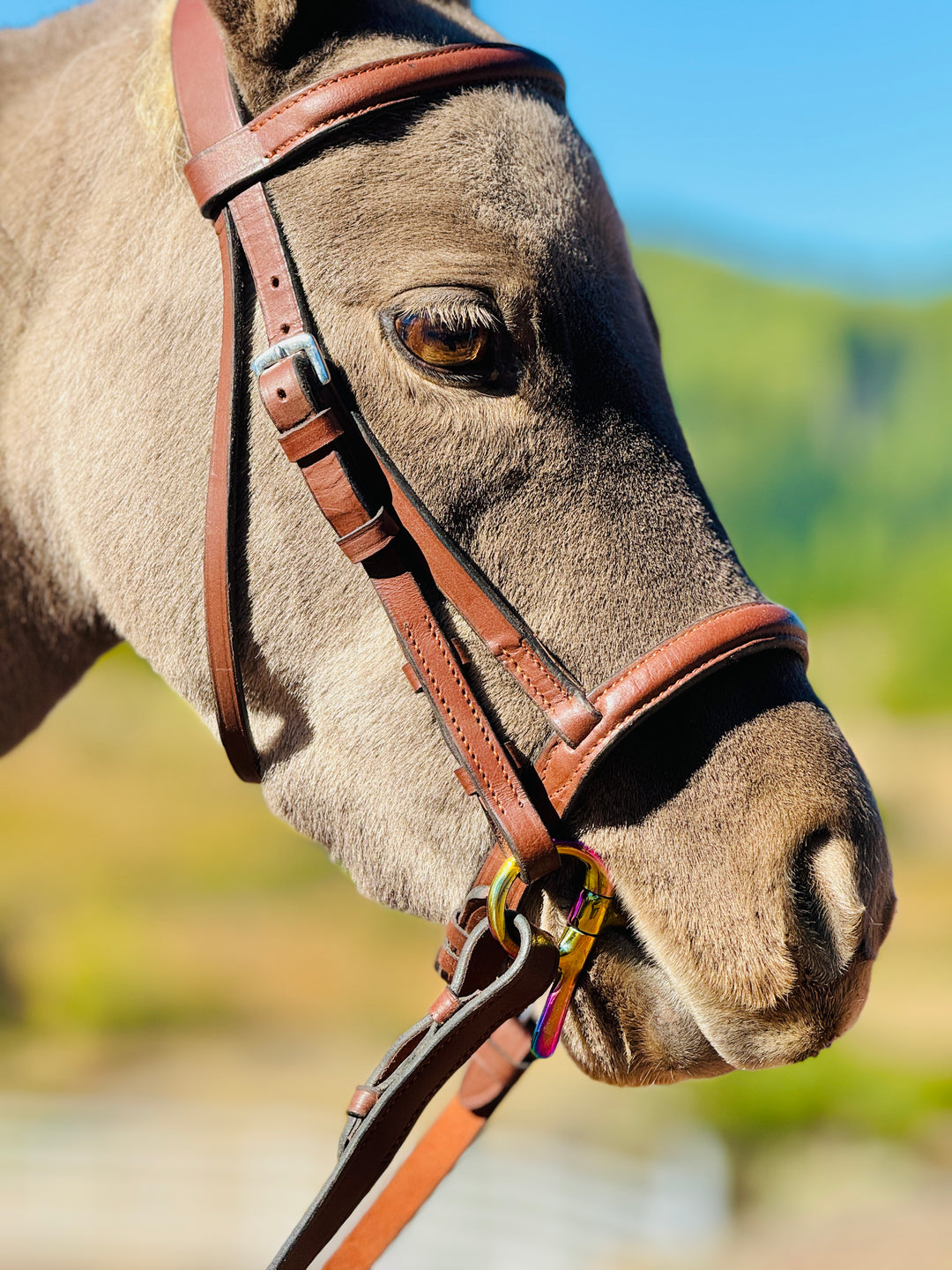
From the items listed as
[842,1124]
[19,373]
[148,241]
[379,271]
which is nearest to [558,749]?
[379,271]

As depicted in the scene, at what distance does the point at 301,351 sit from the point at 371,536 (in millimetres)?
369

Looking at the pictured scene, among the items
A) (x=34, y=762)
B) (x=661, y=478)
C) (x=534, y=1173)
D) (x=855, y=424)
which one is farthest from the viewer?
(x=855, y=424)

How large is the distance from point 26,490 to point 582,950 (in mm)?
1624

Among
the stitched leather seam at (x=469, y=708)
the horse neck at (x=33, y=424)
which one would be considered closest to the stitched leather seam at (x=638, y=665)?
the stitched leather seam at (x=469, y=708)

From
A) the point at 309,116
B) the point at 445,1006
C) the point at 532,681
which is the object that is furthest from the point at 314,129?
the point at 445,1006

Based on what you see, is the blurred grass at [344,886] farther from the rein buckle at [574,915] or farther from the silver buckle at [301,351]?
the silver buckle at [301,351]

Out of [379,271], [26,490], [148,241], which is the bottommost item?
[26,490]

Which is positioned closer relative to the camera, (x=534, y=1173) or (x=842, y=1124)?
(x=534, y=1173)

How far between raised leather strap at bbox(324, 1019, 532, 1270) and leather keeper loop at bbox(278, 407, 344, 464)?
1.25 m

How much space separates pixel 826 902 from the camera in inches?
71.1

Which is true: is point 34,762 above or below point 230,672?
below

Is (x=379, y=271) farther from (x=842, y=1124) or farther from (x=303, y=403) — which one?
(x=842, y=1124)

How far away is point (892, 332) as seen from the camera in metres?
37.2

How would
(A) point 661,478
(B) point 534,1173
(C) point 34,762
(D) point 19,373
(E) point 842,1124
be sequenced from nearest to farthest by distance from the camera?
1. (A) point 661,478
2. (D) point 19,373
3. (B) point 534,1173
4. (E) point 842,1124
5. (C) point 34,762
